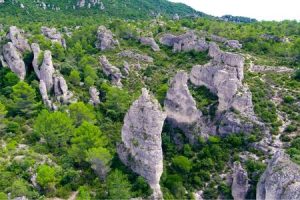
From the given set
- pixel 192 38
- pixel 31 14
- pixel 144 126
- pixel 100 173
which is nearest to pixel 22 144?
pixel 100 173

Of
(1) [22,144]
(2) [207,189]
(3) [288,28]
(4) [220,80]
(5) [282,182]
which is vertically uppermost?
(3) [288,28]

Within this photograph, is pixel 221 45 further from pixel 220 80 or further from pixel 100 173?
pixel 100 173

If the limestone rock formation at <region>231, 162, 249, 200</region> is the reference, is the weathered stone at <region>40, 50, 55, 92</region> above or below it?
above

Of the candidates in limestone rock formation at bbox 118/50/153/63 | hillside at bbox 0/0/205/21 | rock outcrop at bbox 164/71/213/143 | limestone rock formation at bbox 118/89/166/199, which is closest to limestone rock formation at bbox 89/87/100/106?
rock outcrop at bbox 164/71/213/143

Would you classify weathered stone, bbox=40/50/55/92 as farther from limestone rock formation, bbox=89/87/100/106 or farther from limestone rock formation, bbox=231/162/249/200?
limestone rock formation, bbox=231/162/249/200

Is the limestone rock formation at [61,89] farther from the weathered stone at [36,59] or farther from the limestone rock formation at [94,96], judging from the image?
the weathered stone at [36,59]

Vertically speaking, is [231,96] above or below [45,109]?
above

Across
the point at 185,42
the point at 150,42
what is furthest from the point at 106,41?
the point at 185,42
